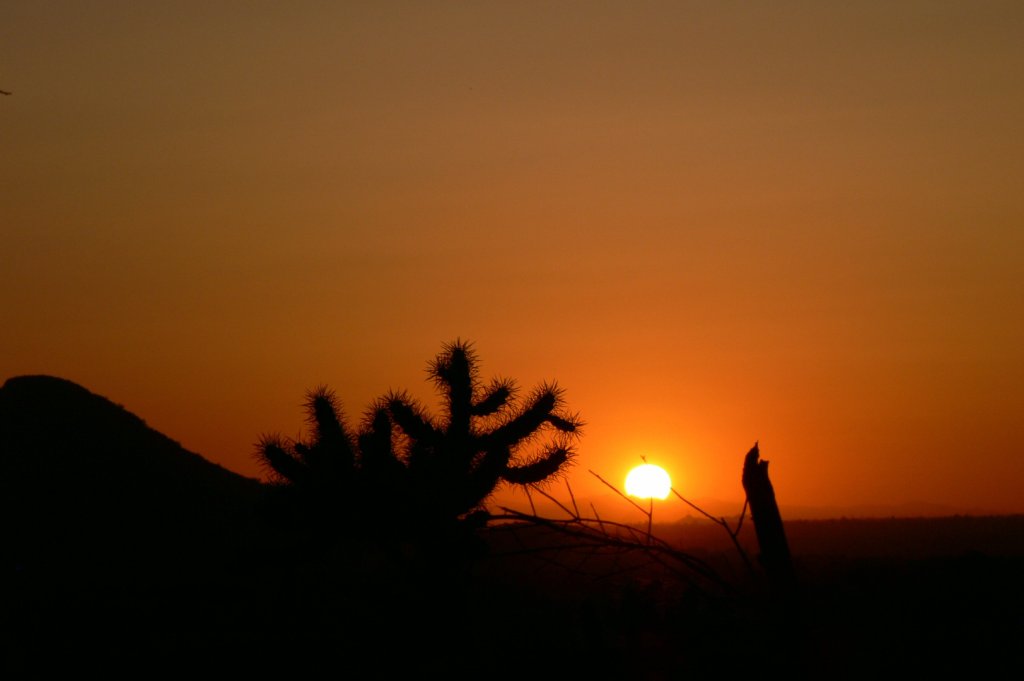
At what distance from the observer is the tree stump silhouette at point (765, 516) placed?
5773mm

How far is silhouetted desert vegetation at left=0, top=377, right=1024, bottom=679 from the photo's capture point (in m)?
7.14

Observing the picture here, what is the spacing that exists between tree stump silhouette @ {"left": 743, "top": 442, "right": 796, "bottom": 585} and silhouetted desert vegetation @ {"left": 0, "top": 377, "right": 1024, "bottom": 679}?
0.21m

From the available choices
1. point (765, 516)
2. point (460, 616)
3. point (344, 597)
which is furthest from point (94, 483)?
point (765, 516)

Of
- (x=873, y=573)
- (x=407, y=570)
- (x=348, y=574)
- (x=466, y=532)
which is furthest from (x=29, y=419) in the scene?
(x=873, y=573)

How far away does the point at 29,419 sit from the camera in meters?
18.2

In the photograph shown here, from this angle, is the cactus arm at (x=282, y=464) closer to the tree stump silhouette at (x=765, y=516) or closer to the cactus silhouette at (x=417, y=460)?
the cactus silhouette at (x=417, y=460)

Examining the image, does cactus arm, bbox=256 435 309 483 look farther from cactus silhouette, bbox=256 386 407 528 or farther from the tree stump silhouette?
the tree stump silhouette

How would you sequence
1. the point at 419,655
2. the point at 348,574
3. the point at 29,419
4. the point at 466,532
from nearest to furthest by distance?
the point at 419,655
the point at 466,532
the point at 348,574
the point at 29,419

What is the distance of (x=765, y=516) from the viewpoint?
228 inches

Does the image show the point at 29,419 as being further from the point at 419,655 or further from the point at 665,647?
the point at 665,647

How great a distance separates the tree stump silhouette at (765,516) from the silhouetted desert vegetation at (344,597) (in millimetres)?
208

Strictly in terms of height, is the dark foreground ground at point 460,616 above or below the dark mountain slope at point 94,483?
below

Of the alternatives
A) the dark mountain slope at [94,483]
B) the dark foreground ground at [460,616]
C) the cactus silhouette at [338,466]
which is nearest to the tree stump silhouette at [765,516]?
the dark foreground ground at [460,616]

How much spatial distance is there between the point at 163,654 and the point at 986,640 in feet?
24.1
